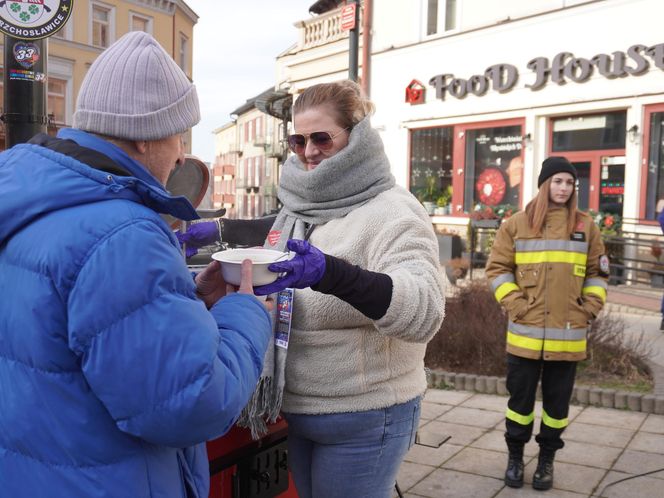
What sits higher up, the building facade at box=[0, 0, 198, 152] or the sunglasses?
the building facade at box=[0, 0, 198, 152]

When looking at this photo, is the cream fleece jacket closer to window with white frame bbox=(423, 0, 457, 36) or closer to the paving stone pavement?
the paving stone pavement

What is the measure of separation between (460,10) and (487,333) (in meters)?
12.2

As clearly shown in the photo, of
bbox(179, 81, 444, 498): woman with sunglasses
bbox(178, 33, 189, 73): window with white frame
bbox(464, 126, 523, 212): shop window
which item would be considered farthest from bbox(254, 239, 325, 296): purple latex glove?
bbox(178, 33, 189, 73): window with white frame

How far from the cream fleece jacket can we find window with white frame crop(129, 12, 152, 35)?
39.9 meters

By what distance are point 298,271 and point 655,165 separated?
12.7 metres

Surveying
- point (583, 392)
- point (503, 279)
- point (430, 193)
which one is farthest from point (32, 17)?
point (430, 193)

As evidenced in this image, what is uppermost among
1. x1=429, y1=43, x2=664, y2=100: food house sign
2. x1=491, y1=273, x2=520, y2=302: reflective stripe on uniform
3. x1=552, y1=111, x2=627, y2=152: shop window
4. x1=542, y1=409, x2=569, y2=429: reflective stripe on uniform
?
x1=429, y1=43, x2=664, y2=100: food house sign

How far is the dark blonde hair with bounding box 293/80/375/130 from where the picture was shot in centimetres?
214

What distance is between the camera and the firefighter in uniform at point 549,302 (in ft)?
13.0

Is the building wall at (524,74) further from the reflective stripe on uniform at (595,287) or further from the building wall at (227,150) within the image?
the building wall at (227,150)

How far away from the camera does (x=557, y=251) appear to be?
13.1 ft

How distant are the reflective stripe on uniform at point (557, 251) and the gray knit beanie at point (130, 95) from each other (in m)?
2.96

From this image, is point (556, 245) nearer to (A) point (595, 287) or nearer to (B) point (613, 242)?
(A) point (595, 287)

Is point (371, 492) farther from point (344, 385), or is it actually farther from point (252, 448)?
point (252, 448)
